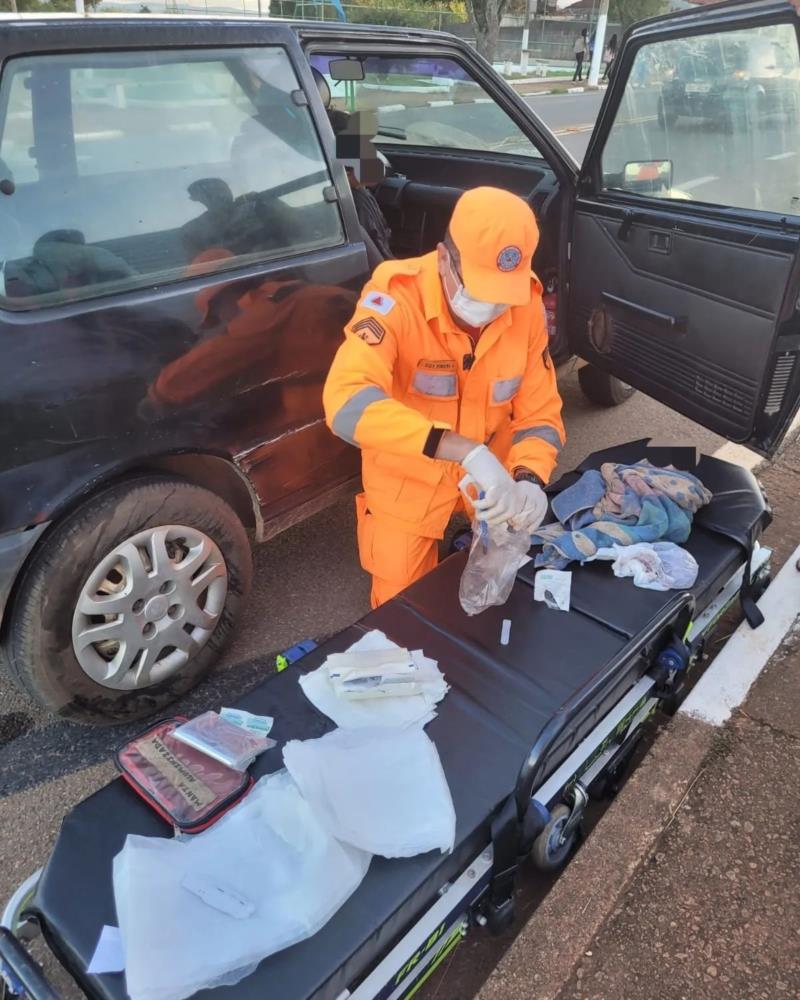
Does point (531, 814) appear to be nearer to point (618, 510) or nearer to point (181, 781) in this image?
point (181, 781)

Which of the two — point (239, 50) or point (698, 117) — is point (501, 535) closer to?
point (239, 50)

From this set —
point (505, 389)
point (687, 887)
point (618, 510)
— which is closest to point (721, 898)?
point (687, 887)

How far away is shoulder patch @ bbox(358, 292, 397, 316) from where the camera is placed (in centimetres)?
208

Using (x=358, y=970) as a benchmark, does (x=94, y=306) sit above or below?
above

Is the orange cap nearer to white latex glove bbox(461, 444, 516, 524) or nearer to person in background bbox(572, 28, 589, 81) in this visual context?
white latex glove bbox(461, 444, 516, 524)

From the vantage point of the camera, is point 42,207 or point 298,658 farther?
point 298,658

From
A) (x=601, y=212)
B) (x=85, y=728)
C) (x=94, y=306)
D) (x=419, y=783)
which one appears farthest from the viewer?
(x=601, y=212)

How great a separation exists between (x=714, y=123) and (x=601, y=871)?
2.44 m

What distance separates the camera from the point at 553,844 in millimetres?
1817

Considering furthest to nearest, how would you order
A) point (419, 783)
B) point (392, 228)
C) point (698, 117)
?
point (392, 228)
point (698, 117)
point (419, 783)

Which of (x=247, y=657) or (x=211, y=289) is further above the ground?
(x=211, y=289)

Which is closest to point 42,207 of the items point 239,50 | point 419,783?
point 239,50

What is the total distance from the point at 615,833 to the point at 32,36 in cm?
230

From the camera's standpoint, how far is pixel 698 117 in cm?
270
